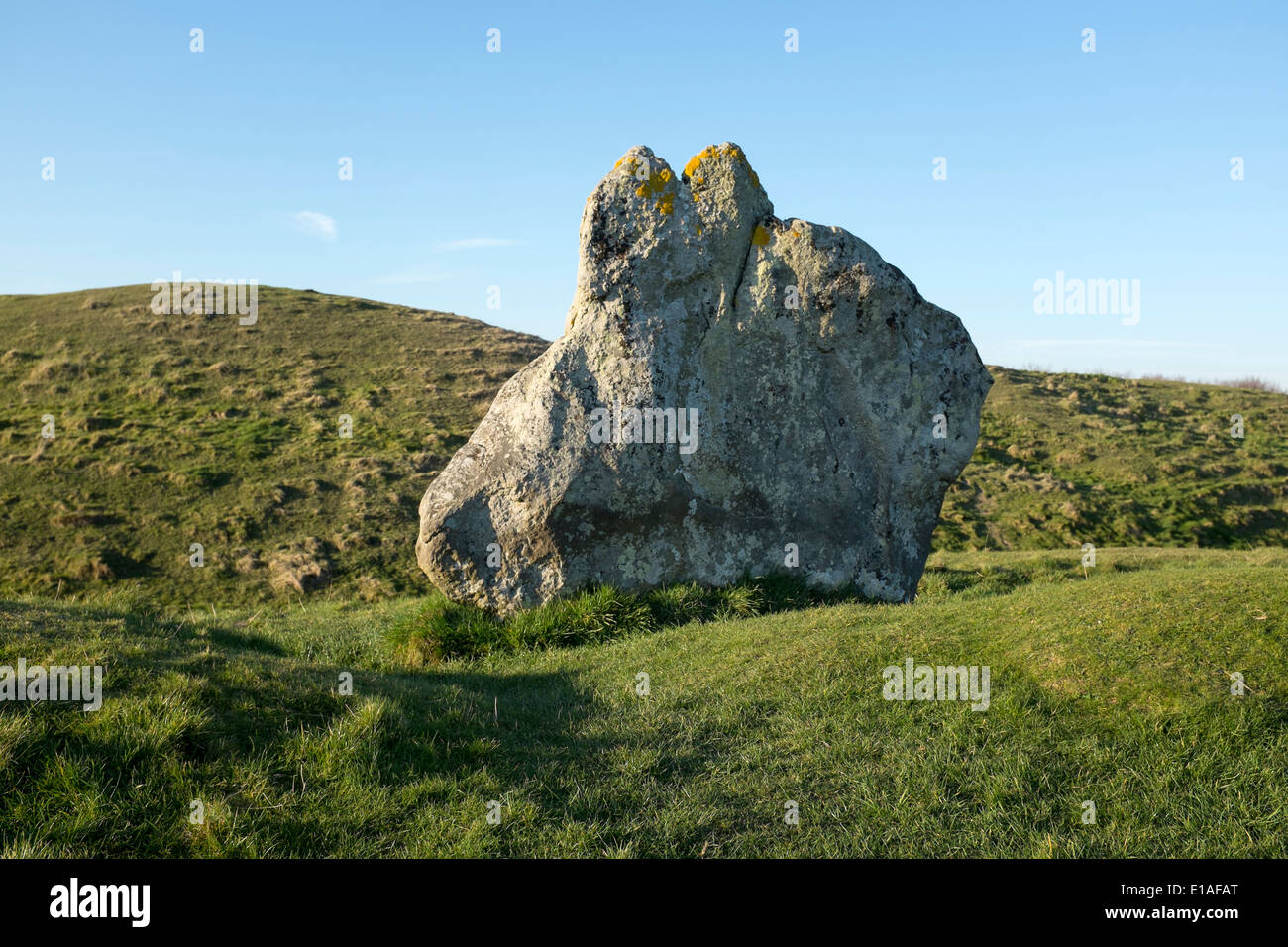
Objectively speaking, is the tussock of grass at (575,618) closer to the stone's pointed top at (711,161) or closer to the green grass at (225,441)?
the stone's pointed top at (711,161)

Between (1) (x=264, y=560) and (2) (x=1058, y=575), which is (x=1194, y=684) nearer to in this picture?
(2) (x=1058, y=575)

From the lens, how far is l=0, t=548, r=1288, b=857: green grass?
5219 mm

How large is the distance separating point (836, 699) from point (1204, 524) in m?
21.8

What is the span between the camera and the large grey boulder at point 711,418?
1123cm

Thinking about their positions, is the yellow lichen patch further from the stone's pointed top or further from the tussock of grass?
the tussock of grass

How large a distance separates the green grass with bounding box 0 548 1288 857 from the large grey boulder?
2.41 meters

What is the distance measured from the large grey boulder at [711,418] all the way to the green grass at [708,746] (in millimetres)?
2415

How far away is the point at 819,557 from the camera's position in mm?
12023

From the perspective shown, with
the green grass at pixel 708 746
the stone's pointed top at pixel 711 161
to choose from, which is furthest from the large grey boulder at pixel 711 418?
the green grass at pixel 708 746

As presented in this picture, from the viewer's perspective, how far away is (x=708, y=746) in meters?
6.85

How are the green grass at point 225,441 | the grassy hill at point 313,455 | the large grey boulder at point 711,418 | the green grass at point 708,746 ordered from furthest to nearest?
the grassy hill at point 313,455 → the green grass at point 225,441 → the large grey boulder at point 711,418 → the green grass at point 708,746

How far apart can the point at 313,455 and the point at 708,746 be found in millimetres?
22330

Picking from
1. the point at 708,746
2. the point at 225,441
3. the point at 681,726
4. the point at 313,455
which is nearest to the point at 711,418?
the point at 681,726
